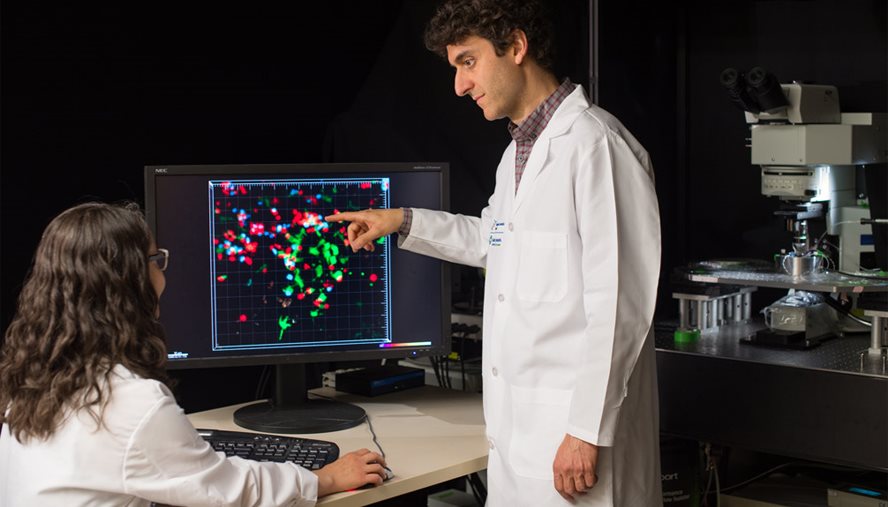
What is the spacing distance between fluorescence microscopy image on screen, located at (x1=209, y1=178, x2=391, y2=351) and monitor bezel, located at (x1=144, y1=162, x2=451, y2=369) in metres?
0.02

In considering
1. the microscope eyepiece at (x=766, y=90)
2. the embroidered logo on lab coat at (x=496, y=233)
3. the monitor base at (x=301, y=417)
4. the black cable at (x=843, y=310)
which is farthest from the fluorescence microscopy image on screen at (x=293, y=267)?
the black cable at (x=843, y=310)

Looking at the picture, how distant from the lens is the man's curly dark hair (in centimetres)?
193

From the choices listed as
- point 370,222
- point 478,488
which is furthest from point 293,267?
point 478,488

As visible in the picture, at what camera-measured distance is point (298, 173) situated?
7.03ft

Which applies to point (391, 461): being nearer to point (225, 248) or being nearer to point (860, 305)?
point (225, 248)

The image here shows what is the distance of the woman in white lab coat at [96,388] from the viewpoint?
140 centimetres

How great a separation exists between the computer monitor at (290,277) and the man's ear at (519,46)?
36 cm

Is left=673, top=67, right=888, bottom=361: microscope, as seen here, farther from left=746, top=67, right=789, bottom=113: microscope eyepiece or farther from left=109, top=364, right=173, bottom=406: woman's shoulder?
left=109, top=364, right=173, bottom=406: woman's shoulder

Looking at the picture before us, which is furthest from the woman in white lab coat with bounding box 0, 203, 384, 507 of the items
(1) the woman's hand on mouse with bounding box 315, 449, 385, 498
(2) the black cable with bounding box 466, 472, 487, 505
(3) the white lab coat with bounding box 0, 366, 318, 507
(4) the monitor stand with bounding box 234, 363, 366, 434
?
(2) the black cable with bounding box 466, 472, 487, 505

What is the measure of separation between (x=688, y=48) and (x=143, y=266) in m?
2.32

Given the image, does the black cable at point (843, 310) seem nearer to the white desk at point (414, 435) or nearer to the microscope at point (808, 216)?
the microscope at point (808, 216)

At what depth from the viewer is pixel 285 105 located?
261 cm

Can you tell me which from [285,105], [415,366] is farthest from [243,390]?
[285,105]

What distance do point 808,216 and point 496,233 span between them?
41.7 inches
